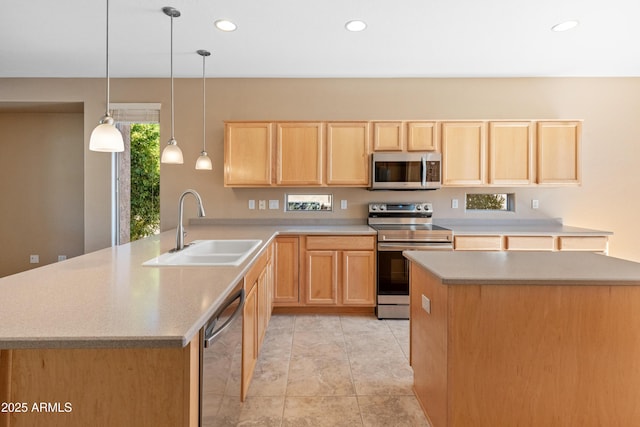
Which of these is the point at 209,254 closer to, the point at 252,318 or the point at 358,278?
the point at 252,318

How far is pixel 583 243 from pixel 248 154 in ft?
11.8

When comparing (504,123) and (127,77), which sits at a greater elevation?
(127,77)

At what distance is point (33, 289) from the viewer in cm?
118

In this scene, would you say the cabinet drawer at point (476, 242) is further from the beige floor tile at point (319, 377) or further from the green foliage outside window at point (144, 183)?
the green foliage outside window at point (144, 183)

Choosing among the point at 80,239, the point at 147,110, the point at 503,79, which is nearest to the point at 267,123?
the point at 147,110

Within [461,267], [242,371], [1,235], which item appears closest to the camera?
[461,267]

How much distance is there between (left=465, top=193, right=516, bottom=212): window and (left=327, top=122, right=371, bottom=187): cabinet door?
138cm

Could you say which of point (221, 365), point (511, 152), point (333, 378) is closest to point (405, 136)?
point (511, 152)

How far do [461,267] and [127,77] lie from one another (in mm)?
4204

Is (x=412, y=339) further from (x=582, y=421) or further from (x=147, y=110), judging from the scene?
(x=147, y=110)

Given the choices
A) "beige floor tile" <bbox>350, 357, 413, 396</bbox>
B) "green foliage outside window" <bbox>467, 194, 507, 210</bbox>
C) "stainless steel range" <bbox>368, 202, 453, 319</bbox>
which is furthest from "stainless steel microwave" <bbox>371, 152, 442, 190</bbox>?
"beige floor tile" <bbox>350, 357, 413, 396</bbox>

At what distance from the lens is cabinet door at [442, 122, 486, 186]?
349cm

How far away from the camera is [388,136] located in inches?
139

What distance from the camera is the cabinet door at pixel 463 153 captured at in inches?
137
